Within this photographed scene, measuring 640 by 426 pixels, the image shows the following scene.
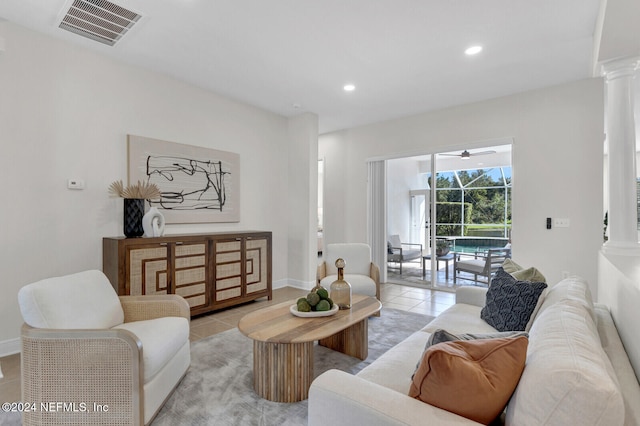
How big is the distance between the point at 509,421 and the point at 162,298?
224 centimetres

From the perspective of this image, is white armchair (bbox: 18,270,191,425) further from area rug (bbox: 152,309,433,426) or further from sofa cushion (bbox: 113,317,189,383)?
area rug (bbox: 152,309,433,426)

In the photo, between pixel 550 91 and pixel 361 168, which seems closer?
pixel 550 91

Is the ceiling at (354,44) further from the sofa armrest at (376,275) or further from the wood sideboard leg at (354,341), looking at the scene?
the wood sideboard leg at (354,341)

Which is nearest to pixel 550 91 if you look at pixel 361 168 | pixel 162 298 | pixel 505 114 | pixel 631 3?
pixel 505 114

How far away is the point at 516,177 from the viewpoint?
14.1 ft

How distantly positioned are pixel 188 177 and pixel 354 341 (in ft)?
9.37

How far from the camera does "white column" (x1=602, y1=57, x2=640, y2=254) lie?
2.57 m

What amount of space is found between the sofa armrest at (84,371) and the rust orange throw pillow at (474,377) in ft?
4.77

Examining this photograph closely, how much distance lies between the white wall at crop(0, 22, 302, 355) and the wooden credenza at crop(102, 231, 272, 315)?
405mm

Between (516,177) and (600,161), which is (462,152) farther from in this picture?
(600,161)

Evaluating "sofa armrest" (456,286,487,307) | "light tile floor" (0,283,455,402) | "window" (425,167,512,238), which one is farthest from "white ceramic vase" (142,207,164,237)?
"window" (425,167,512,238)

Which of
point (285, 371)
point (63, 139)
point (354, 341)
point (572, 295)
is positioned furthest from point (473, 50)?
point (63, 139)

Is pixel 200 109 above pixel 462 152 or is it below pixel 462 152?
above

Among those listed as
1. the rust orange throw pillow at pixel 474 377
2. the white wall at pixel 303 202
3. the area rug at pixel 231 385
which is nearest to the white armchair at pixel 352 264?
the area rug at pixel 231 385
